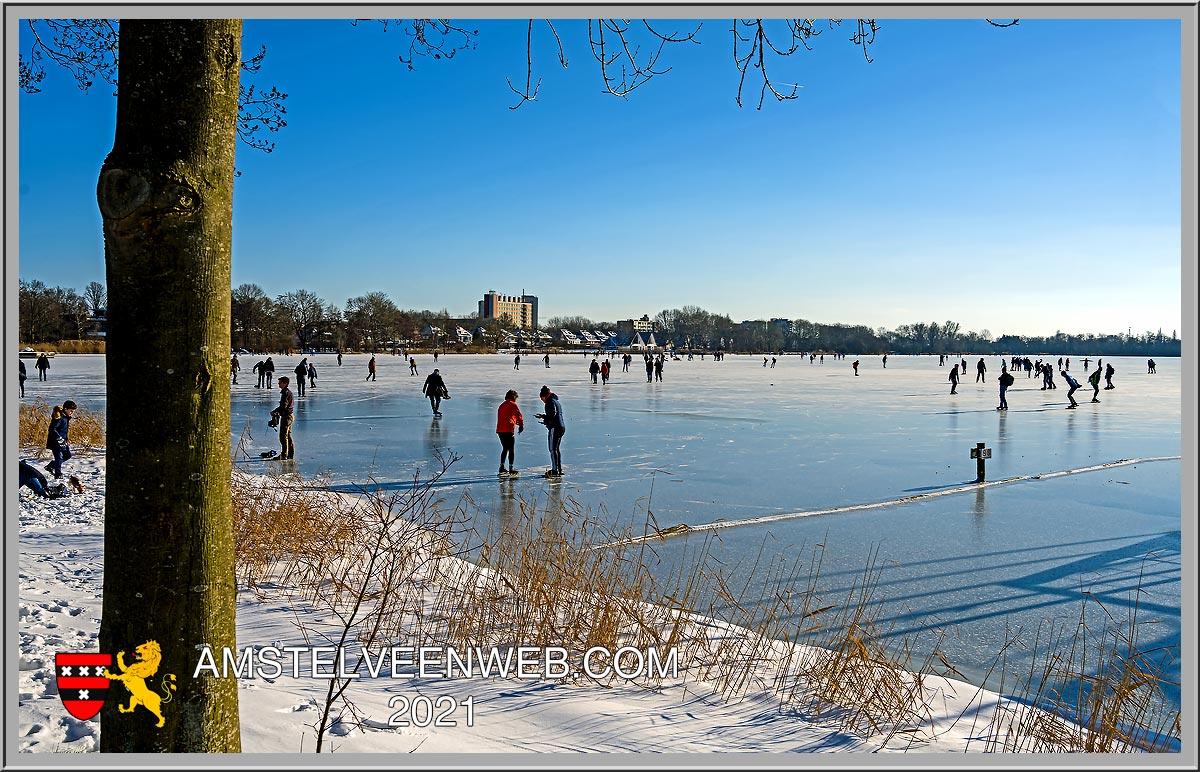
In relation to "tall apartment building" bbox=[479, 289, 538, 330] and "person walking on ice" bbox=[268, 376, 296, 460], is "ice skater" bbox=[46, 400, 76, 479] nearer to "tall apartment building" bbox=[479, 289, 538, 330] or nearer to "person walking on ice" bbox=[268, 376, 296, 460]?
"person walking on ice" bbox=[268, 376, 296, 460]

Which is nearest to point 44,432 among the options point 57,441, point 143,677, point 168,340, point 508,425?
point 57,441

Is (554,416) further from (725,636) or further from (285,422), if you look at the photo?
(725,636)

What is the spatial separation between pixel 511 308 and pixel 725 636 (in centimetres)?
18548

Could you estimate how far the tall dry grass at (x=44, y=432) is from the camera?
13.7 meters

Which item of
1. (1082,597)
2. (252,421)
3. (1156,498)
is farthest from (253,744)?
(252,421)

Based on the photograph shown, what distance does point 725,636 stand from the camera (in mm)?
4504

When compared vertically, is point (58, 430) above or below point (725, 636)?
above

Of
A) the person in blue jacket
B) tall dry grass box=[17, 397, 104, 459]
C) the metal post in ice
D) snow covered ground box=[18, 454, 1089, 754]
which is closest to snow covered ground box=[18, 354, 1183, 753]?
snow covered ground box=[18, 454, 1089, 754]

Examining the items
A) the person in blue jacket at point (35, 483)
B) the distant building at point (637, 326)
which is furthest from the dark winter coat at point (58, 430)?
the distant building at point (637, 326)

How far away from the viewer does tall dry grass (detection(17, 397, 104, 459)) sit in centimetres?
1366

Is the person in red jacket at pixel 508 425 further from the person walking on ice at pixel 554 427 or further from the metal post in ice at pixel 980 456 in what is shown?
the metal post in ice at pixel 980 456

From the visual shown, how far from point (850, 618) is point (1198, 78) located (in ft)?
13.1

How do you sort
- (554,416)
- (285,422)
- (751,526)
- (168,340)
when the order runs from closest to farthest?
(168,340), (751,526), (554,416), (285,422)

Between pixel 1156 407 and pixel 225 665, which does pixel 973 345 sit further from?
pixel 225 665
